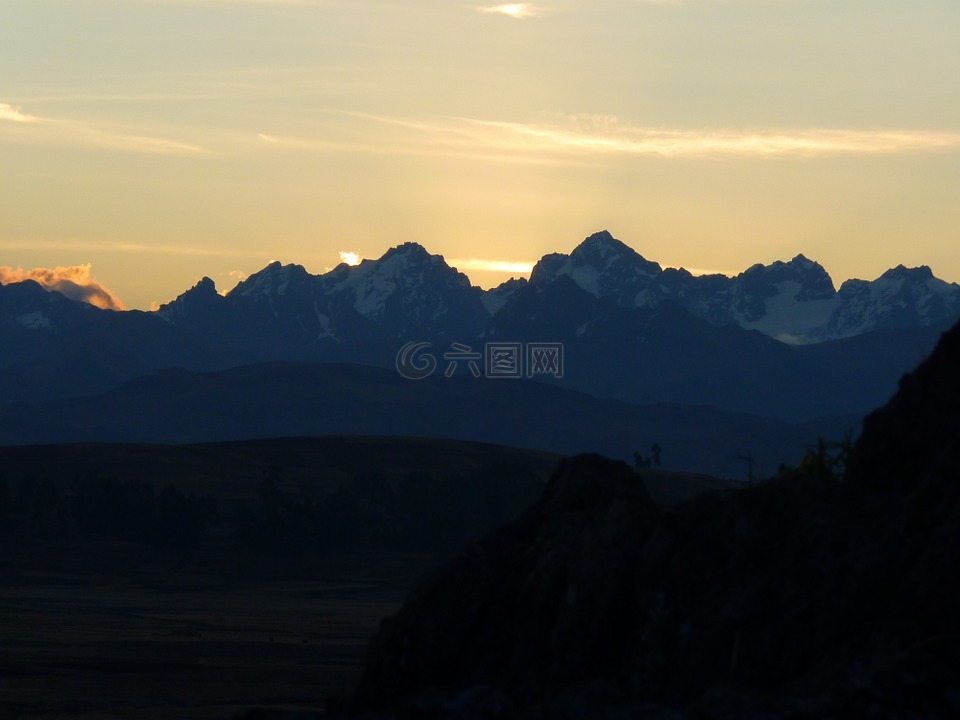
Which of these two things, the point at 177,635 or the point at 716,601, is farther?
the point at 177,635

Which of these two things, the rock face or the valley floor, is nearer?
the rock face

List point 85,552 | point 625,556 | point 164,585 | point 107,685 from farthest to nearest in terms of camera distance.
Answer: point 85,552 < point 164,585 < point 107,685 < point 625,556

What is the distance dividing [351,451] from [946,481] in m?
169

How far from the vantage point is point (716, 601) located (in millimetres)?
13805

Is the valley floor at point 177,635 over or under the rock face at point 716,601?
under

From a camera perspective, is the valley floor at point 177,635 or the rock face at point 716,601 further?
the valley floor at point 177,635

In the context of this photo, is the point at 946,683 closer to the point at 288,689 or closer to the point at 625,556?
the point at 625,556

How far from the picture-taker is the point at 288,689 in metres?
47.6

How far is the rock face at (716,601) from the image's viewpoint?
1145cm

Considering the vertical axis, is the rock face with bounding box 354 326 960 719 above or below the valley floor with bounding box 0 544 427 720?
above

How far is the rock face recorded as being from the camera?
11445mm

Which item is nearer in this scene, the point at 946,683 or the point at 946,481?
the point at 946,683

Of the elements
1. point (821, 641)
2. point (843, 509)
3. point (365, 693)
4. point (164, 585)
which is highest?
point (843, 509)

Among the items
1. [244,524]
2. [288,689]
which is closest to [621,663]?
[288,689]
